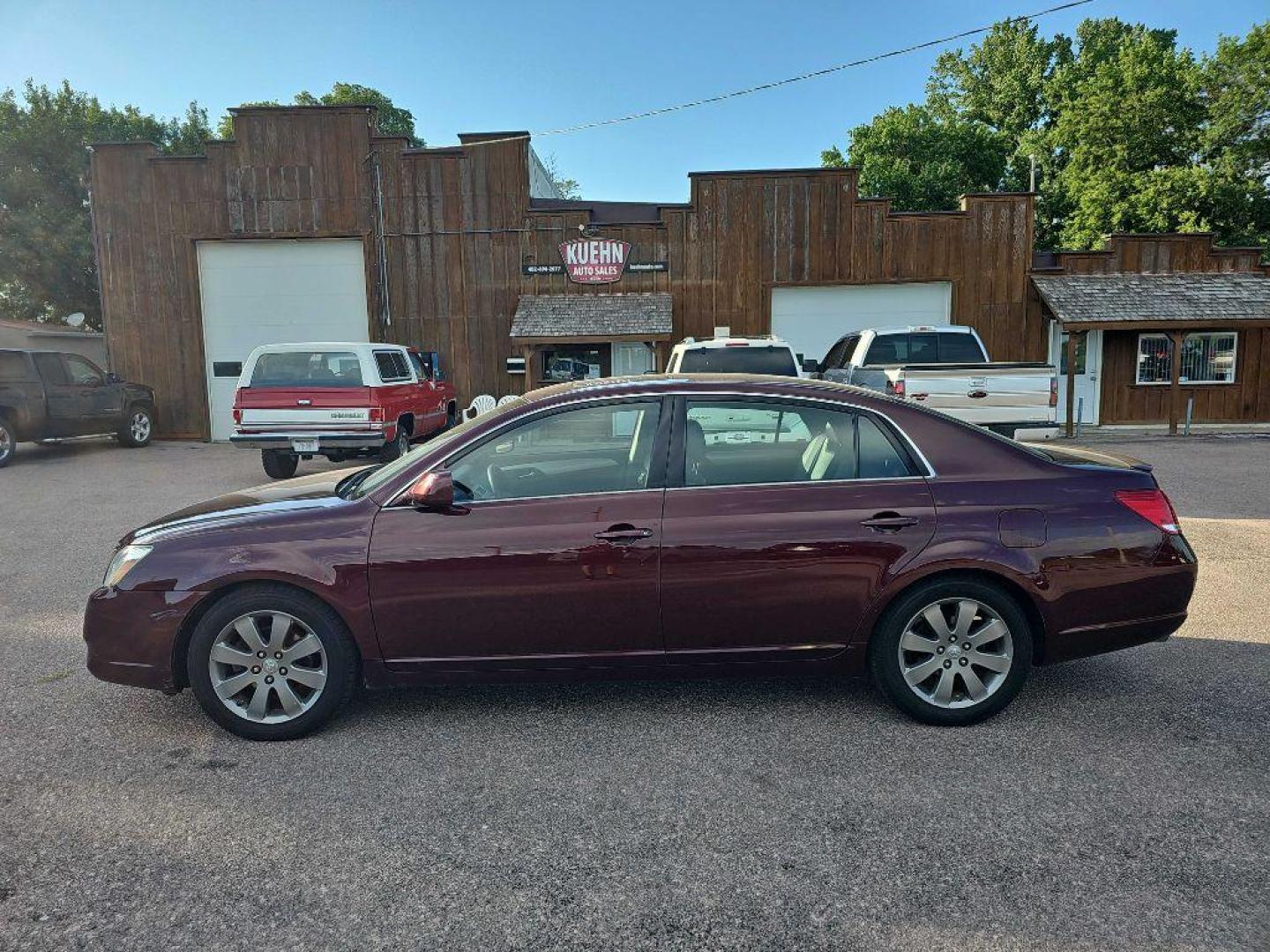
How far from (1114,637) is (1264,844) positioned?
1.16m

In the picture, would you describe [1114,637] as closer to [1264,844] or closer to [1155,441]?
[1264,844]

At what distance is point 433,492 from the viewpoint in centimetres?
372

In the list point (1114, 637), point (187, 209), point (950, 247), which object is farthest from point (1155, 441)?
point (187, 209)

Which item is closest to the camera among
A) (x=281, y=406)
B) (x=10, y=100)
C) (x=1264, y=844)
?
(x=1264, y=844)

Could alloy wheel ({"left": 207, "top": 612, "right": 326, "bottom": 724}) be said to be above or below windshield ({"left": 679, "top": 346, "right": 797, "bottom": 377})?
below

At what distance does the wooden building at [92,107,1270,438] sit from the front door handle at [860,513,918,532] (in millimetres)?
14403

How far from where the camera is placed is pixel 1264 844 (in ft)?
9.64

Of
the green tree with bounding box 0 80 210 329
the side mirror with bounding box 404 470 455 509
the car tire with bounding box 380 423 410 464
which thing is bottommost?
the car tire with bounding box 380 423 410 464

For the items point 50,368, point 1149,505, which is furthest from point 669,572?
point 50,368

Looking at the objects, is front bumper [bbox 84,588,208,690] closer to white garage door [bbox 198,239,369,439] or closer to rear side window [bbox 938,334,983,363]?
rear side window [bbox 938,334,983,363]

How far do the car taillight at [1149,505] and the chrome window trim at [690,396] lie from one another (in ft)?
3.00

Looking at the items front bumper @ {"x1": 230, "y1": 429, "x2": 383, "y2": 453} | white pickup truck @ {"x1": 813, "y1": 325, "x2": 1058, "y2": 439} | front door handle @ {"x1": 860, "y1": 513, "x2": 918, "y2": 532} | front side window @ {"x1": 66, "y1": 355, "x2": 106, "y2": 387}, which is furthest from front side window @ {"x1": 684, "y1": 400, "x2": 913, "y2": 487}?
front side window @ {"x1": 66, "y1": 355, "x2": 106, "y2": 387}

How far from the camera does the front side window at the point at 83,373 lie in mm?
15370

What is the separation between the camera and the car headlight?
386 centimetres
